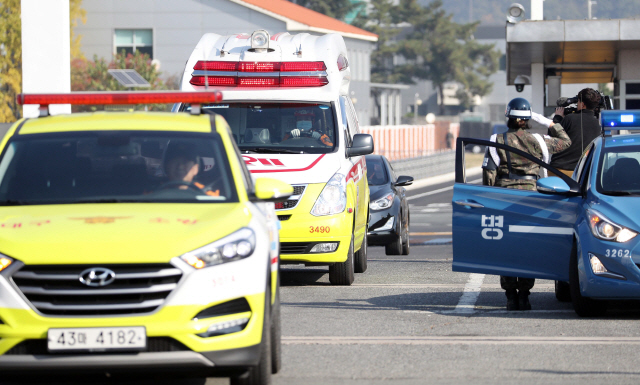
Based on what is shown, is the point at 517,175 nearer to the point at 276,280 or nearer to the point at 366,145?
the point at 366,145

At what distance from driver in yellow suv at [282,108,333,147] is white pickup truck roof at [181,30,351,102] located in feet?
0.55

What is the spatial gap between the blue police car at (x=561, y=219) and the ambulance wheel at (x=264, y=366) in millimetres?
3545

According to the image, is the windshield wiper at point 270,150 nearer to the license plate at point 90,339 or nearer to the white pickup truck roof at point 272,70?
the white pickup truck roof at point 272,70

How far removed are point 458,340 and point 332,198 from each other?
3.39 meters

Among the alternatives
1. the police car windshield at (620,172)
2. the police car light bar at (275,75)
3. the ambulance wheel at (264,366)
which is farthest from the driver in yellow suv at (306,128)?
the ambulance wheel at (264,366)

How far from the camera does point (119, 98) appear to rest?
22.1 feet

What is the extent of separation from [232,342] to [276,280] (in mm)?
917

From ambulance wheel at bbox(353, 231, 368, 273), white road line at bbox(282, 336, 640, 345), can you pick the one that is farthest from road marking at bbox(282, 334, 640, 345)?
ambulance wheel at bbox(353, 231, 368, 273)

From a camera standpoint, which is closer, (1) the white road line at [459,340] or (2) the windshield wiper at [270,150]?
(1) the white road line at [459,340]

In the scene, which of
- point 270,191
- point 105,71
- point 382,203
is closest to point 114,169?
point 270,191

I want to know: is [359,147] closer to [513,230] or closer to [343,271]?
[343,271]

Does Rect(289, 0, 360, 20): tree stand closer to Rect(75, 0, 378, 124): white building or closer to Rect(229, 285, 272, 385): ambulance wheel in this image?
Rect(75, 0, 378, 124): white building

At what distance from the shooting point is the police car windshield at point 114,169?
6496 mm

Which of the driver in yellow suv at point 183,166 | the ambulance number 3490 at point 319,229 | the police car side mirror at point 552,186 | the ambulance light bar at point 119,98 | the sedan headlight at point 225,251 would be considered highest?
the ambulance light bar at point 119,98
